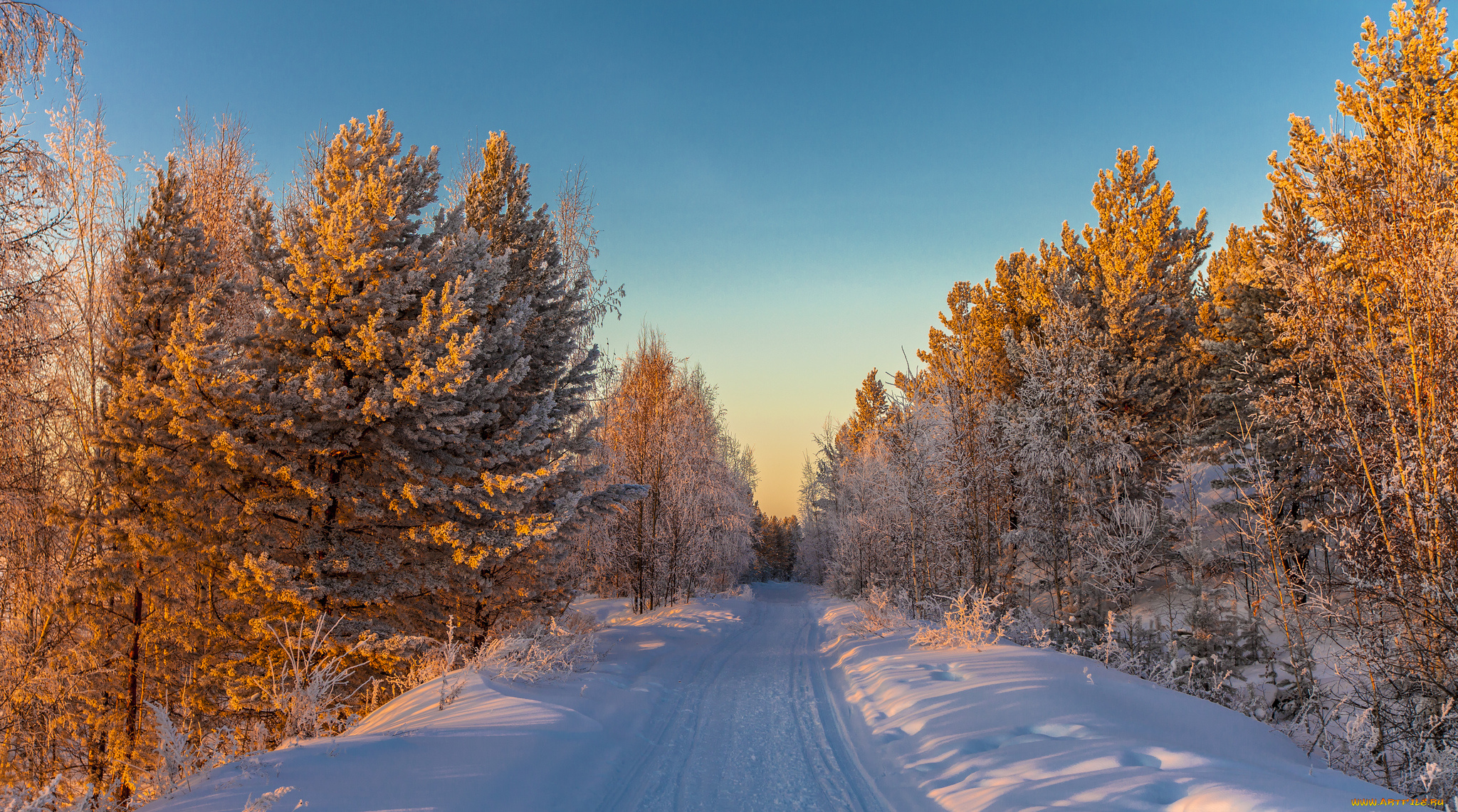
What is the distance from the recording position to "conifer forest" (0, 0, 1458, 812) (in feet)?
21.6

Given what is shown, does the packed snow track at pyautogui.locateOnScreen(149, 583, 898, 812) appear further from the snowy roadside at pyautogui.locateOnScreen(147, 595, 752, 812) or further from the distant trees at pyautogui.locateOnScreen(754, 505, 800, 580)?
the distant trees at pyautogui.locateOnScreen(754, 505, 800, 580)

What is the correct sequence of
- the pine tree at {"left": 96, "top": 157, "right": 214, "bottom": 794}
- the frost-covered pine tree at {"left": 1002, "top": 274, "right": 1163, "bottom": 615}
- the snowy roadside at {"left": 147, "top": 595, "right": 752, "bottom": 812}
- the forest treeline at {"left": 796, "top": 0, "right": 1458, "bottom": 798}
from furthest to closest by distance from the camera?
the frost-covered pine tree at {"left": 1002, "top": 274, "right": 1163, "bottom": 615}
the pine tree at {"left": 96, "top": 157, "right": 214, "bottom": 794}
the forest treeline at {"left": 796, "top": 0, "right": 1458, "bottom": 798}
the snowy roadside at {"left": 147, "top": 595, "right": 752, "bottom": 812}

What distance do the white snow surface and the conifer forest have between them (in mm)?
134

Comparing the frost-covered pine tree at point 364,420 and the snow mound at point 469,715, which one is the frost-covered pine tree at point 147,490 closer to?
the frost-covered pine tree at point 364,420

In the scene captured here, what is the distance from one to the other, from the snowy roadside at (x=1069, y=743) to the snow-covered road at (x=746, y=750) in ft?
1.85

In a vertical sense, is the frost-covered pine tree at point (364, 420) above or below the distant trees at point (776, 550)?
above

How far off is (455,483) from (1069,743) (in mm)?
8761

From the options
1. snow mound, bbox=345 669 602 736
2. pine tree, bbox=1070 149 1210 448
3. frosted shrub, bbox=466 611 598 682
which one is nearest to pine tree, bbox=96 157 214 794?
frosted shrub, bbox=466 611 598 682

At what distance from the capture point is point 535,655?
28.7 feet

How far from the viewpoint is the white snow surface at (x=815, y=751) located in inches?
177

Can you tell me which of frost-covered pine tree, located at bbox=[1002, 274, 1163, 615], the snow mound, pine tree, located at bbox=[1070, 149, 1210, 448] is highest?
pine tree, located at bbox=[1070, 149, 1210, 448]

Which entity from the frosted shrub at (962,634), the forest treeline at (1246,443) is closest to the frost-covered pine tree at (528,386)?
the frosted shrub at (962,634)

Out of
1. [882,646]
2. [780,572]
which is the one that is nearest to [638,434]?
[882,646]

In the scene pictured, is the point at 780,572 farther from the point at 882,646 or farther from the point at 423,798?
the point at 423,798
